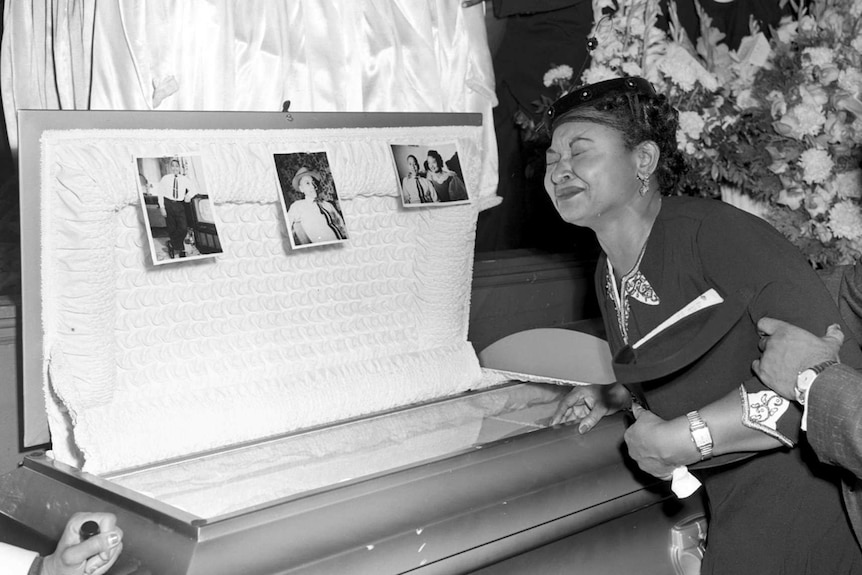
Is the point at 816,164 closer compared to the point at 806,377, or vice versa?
the point at 806,377

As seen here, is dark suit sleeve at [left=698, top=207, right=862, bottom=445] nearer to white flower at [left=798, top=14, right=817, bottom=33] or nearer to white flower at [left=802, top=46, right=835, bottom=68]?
white flower at [left=802, top=46, right=835, bottom=68]

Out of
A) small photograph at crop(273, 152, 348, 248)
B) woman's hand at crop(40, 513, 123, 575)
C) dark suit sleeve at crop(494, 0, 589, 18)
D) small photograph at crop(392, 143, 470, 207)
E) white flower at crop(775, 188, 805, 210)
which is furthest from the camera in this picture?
dark suit sleeve at crop(494, 0, 589, 18)

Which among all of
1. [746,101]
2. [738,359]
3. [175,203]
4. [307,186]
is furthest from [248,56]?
[746,101]

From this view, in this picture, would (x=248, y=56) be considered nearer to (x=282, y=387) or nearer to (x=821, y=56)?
(x=282, y=387)

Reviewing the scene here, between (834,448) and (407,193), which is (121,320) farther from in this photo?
(834,448)

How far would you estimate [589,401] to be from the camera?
1.62 metres

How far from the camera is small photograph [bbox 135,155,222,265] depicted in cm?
134

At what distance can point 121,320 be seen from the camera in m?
1.43

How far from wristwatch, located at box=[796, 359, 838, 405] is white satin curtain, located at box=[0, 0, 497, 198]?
3.16ft

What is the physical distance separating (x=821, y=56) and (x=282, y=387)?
4.62ft

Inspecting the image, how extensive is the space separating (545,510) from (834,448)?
400mm

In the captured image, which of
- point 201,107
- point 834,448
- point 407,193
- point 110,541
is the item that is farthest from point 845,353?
point 201,107

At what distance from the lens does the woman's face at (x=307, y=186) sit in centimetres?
154

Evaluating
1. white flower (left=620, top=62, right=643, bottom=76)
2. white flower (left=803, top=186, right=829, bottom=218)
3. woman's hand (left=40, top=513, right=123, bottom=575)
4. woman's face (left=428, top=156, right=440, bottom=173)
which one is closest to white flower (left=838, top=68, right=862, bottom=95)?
white flower (left=803, top=186, right=829, bottom=218)
